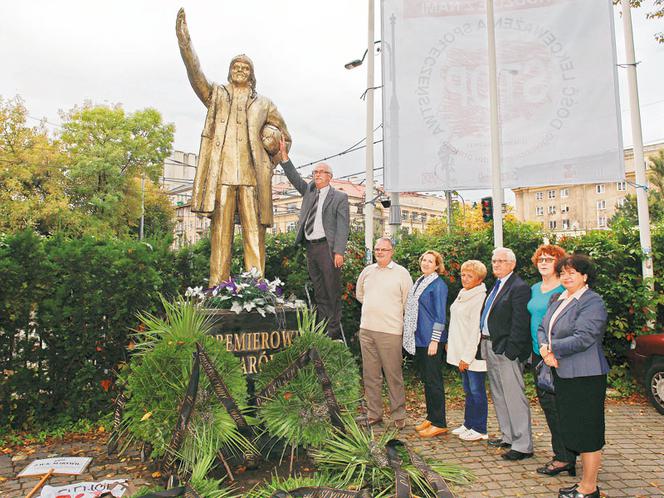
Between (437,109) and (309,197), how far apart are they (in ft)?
9.76

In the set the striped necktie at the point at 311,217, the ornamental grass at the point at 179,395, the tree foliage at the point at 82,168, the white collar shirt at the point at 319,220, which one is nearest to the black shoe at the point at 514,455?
the ornamental grass at the point at 179,395

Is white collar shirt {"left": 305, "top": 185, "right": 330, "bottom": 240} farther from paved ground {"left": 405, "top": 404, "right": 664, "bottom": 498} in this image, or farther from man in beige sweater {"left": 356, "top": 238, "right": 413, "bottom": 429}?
paved ground {"left": 405, "top": 404, "right": 664, "bottom": 498}

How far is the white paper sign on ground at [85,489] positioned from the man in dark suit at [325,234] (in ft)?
8.14

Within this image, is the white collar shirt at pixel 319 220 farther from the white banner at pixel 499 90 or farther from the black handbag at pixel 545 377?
the black handbag at pixel 545 377

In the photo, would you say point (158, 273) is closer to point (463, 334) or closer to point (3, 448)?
point (3, 448)

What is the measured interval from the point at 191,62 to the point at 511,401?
446 centimetres

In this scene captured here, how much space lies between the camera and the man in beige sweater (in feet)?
15.7

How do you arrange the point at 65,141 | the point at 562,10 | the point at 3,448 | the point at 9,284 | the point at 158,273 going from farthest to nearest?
the point at 65,141
the point at 562,10
the point at 158,273
the point at 9,284
the point at 3,448

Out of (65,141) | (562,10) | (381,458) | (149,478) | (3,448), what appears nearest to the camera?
(381,458)

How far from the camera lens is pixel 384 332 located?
A: 4.79m

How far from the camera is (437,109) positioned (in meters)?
7.23

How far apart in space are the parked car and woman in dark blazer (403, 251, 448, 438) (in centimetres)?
289

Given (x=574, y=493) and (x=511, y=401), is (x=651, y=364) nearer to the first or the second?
(x=511, y=401)

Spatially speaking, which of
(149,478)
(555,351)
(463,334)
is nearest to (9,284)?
(149,478)
